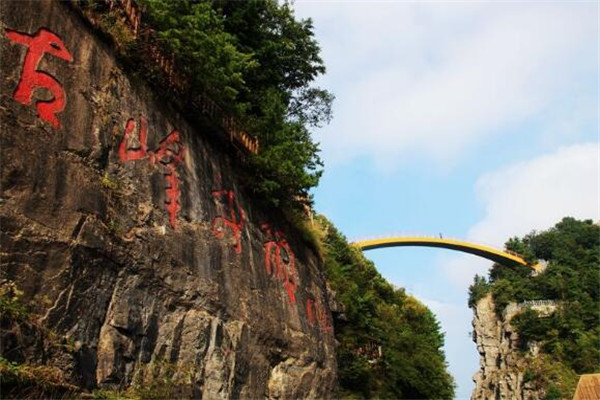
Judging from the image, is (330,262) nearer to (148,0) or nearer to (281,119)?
(281,119)

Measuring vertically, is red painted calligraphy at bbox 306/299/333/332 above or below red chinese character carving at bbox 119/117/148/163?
below

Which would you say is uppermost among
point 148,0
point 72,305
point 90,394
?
point 148,0

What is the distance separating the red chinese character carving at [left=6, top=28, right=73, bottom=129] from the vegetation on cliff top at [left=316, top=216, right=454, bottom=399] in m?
12.7

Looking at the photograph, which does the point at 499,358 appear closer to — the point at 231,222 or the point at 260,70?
the point at 260,70

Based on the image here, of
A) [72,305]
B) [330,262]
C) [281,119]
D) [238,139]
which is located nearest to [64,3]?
[72,305]

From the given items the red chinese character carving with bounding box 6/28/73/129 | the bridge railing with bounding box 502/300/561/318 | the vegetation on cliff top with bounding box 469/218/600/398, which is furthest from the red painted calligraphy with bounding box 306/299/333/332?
the bridge railing with bounding box 502/300/561/318

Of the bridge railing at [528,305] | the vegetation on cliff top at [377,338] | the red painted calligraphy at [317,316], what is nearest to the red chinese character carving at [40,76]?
the red painted calligraphy at [317,316]

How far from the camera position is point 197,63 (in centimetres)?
936

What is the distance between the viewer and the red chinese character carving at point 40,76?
623 centimetres

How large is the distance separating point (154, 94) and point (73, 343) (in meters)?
4.26

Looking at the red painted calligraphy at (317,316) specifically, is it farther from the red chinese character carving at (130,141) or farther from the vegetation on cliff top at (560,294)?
the vegetation on cliff top at (560,294)

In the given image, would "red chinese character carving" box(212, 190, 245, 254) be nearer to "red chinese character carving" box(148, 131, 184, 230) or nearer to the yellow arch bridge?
"red chinese character carving" box(148, 131, 184, 230)

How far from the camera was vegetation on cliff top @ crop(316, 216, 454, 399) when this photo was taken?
58.7 feet

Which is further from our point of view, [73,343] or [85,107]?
[85,107]
